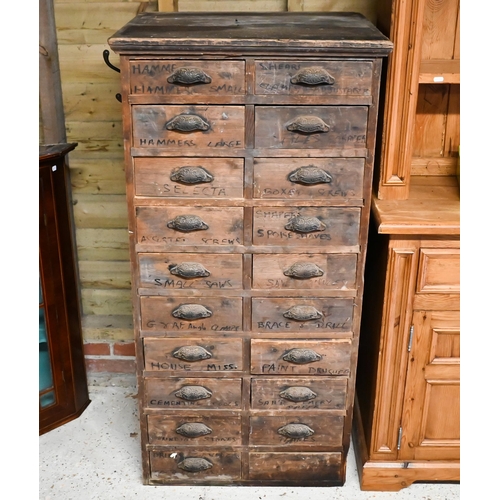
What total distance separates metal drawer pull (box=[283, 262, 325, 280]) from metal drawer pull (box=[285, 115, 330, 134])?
45 cm

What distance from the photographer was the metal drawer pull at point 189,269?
205cm

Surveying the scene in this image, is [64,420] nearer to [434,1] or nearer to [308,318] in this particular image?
[308,318]

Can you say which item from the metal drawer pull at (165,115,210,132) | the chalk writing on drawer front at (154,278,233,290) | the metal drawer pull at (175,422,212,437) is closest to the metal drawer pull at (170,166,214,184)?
the metal drawer pull at (165,115,210,132)

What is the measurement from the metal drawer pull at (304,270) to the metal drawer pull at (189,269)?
0.29 meters

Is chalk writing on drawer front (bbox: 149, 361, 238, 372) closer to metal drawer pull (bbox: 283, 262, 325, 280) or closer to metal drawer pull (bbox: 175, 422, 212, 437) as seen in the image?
metal drawer pull (bbox: 175, 422, 212, 437)

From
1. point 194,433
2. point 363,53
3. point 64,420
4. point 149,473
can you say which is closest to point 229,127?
point 363,53

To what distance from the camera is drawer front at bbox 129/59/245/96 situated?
1816 mm

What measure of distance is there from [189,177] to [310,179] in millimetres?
379

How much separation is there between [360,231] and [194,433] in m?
0.97

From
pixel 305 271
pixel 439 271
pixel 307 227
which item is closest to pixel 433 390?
pixel 439 271

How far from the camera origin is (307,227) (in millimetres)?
1990

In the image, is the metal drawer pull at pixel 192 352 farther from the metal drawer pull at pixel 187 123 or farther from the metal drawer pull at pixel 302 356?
the metal drawer pull at pixel 187 123

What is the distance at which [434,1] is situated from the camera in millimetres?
2191

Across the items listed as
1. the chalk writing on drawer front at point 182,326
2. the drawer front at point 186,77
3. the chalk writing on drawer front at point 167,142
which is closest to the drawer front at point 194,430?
the chalk writing on drawer front at point 182,326
